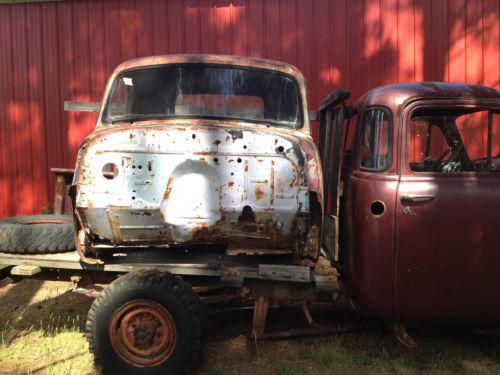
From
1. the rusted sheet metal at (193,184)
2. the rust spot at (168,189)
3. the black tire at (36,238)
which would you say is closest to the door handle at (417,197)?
the rusted sheet metal at (193,184)

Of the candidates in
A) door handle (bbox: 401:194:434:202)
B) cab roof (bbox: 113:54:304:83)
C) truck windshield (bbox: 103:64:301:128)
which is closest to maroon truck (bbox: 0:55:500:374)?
door handle (bbox: 401:194:434:202)

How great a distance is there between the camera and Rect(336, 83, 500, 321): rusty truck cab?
9.89ft

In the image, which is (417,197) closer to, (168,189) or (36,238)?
(168,189)

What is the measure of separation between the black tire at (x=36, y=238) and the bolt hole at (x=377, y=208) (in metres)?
2.31

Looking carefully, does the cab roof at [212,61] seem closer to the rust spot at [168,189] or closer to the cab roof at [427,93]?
the cab roof at [427,93]

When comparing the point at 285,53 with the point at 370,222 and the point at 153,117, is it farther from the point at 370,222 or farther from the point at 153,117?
the point at 370,222

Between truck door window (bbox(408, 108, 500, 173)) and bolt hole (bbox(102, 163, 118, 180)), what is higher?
truck door window (bbox(408, 108, 500, 173))

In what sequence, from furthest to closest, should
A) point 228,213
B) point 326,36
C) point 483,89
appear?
point 326,36
point 483,89
point 228,213

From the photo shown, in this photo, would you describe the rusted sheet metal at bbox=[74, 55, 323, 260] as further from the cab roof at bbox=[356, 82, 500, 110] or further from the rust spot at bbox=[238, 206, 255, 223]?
the cab roof at bbox=[356, 82, 500, 110]

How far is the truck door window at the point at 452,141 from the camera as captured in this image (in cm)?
324

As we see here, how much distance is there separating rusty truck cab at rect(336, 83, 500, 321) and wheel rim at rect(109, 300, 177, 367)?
139 centimetres

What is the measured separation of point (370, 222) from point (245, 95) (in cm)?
141

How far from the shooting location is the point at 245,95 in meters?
3.53

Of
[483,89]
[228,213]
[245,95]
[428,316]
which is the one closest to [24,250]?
[228,213]
